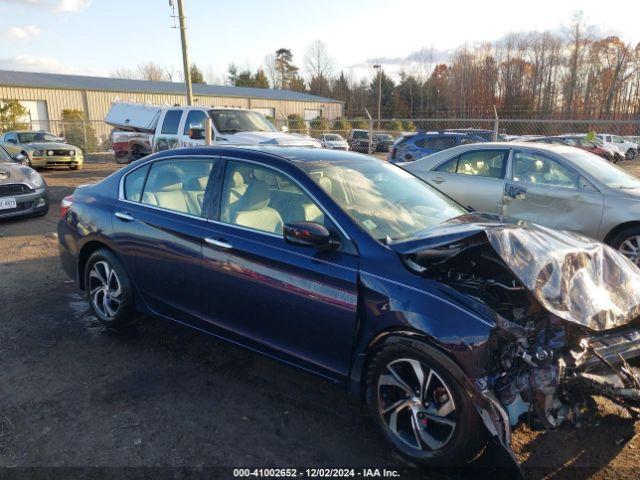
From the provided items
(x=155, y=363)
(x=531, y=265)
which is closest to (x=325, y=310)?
(x=531, y=265)

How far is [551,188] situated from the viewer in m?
6.04

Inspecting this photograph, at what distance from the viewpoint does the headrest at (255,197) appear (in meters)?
3.40

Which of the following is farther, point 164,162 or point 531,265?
point 164,162

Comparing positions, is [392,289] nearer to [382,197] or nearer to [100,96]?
[382,197]

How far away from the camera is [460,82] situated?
6022cm

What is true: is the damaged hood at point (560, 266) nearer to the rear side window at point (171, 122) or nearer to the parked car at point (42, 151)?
the rear side window at point (171, 122)

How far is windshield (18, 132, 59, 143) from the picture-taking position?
1856 cm

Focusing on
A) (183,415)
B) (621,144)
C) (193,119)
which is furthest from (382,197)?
(621,144)

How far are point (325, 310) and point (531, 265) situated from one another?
1.15 meters

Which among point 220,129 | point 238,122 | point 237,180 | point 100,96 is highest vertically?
point 100,96

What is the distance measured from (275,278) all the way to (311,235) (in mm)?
439

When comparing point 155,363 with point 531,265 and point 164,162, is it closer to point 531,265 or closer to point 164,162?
point 164,162

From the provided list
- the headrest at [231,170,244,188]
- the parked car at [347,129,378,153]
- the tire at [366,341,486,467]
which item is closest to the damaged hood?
the tire at [366,341,486,467]

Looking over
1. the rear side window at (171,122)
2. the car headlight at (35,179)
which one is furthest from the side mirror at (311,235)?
the rear side window at (171,122)
